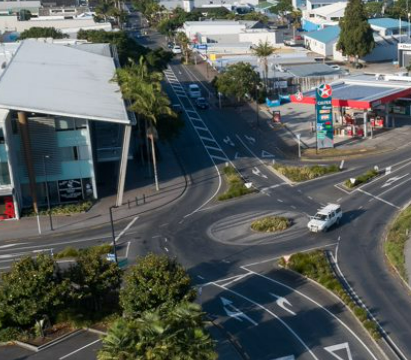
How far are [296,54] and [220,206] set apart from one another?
3167 inches

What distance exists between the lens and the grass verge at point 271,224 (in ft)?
201

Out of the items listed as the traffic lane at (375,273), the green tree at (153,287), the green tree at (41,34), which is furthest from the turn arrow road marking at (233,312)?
the green tree at (41,34)

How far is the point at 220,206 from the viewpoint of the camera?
6875 centimetres

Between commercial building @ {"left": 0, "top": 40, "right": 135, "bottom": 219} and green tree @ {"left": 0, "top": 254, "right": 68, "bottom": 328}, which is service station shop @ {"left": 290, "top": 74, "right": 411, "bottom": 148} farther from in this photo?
green tree @ {"left": 0, "top": 254, "right": 68, "bottom": 328}

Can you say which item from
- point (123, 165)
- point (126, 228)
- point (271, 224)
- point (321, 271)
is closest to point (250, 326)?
point (321, 271)

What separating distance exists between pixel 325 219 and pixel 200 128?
Answer: 4338 cm

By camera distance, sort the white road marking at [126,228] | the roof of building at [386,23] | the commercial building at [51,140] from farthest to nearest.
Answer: the roof of building at [386,23]
the commercial building at [51,140]
the white road marking at [126,228]

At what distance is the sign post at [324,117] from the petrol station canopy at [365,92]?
439 centimetres

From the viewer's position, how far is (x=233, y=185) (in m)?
73.6

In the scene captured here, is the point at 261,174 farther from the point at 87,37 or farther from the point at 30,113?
the point at 87,37

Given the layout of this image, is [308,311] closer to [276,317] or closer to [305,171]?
[276,317]

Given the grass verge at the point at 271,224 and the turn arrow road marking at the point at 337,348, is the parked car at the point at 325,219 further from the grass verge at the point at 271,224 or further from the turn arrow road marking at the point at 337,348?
the turn arrow road marking at the point at 337,348

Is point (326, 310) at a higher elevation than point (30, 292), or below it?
below

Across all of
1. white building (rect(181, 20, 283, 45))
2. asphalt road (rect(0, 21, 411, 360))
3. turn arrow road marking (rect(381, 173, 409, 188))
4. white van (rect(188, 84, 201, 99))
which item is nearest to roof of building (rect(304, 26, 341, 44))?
A: white building (rect(181, 20, 283, 45))
